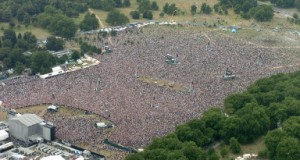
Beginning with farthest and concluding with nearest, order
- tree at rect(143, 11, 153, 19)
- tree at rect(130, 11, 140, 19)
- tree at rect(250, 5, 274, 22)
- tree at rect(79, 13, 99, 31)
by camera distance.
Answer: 1. tree at rect(130, 11, 140, 19)
2. tree at rect(143, 11, 153, 19)
3. tree at rect(250, 5, 274, 22)
4. tree at rect(79, 13, 99, 31)

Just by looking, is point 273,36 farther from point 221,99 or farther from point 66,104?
point 66,104

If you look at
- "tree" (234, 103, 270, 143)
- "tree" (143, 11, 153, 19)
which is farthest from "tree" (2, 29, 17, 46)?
"tree" (234, 103, 270, 143)

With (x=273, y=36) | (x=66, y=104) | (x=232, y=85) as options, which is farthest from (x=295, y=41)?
(x=66, y=104)

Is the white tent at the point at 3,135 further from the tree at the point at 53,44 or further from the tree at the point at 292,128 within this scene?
the tree at the point at 53,44

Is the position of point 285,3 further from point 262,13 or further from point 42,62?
point 42,62

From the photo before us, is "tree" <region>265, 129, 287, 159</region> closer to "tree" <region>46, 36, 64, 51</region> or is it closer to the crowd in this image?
the crowd

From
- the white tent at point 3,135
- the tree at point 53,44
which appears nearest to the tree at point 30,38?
the tree at point 53,44
